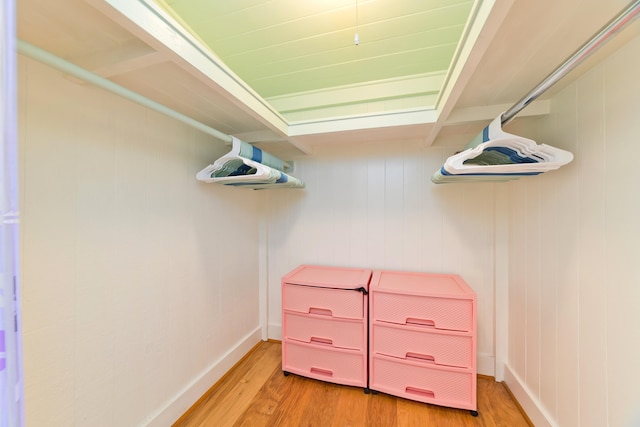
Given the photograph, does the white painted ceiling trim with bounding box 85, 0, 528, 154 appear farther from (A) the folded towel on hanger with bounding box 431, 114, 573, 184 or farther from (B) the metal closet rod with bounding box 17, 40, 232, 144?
(A) the folded towel on hanger with bounding box 431, 114, 573, 184

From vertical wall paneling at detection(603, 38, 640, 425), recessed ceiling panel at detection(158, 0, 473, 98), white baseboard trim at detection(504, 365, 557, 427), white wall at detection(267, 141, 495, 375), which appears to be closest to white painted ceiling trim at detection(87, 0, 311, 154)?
recessed ceiling panel at detection(158, 0, 473, 98)

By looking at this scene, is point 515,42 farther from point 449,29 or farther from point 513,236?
point 513,236

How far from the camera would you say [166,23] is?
73 cm

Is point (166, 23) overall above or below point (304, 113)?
below

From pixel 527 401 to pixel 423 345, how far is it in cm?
64

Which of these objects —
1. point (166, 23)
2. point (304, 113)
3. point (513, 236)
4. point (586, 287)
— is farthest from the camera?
point (304, 113)

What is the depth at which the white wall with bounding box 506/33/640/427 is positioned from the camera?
0.82 meters

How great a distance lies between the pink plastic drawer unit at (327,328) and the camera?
1.59 meters

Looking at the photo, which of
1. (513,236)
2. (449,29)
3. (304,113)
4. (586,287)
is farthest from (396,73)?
(586,287)

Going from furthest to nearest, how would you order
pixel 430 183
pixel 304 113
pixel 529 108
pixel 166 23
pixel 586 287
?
pixel 304 113
pixel 430 183
pixel 529 108
pixel 586 287
pixel 166 23

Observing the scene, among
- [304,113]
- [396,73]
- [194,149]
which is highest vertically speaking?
[396,73]

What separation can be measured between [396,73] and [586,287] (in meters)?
1.63

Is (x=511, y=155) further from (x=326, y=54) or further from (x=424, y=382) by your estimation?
(x=424, y=382)

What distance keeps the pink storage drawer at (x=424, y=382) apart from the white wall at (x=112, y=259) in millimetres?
1147
